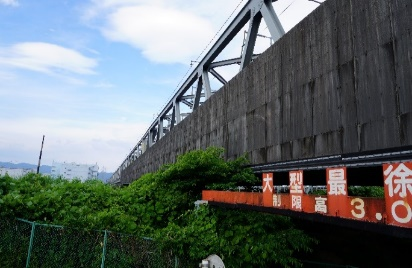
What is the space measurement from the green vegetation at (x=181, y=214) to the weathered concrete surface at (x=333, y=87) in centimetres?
190

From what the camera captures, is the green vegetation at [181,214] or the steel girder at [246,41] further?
the steel girder at [246,41]

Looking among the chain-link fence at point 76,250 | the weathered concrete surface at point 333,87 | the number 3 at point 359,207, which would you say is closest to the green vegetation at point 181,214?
the chain-link fence at point 76,250

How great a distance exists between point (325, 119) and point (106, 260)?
728cm

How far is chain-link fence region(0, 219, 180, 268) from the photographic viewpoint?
367 inches

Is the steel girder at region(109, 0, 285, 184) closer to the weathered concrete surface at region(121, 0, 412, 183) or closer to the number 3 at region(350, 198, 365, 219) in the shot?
the weathered concrete surface at region(121, 0, 412, 183)

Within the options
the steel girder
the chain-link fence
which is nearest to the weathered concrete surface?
the steel girder

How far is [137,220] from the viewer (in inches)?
467

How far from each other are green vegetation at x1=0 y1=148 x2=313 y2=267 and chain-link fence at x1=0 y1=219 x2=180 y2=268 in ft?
1.41

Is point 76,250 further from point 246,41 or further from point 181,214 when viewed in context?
point 246,41

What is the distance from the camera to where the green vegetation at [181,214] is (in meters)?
9.16

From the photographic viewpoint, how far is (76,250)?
9648 millimetres

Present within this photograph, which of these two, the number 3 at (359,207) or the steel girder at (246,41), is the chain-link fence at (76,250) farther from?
the steel girder at (246,41)

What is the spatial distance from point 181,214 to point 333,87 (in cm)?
709

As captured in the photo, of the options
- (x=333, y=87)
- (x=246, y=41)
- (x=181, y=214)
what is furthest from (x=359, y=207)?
(x=246, y=41)
